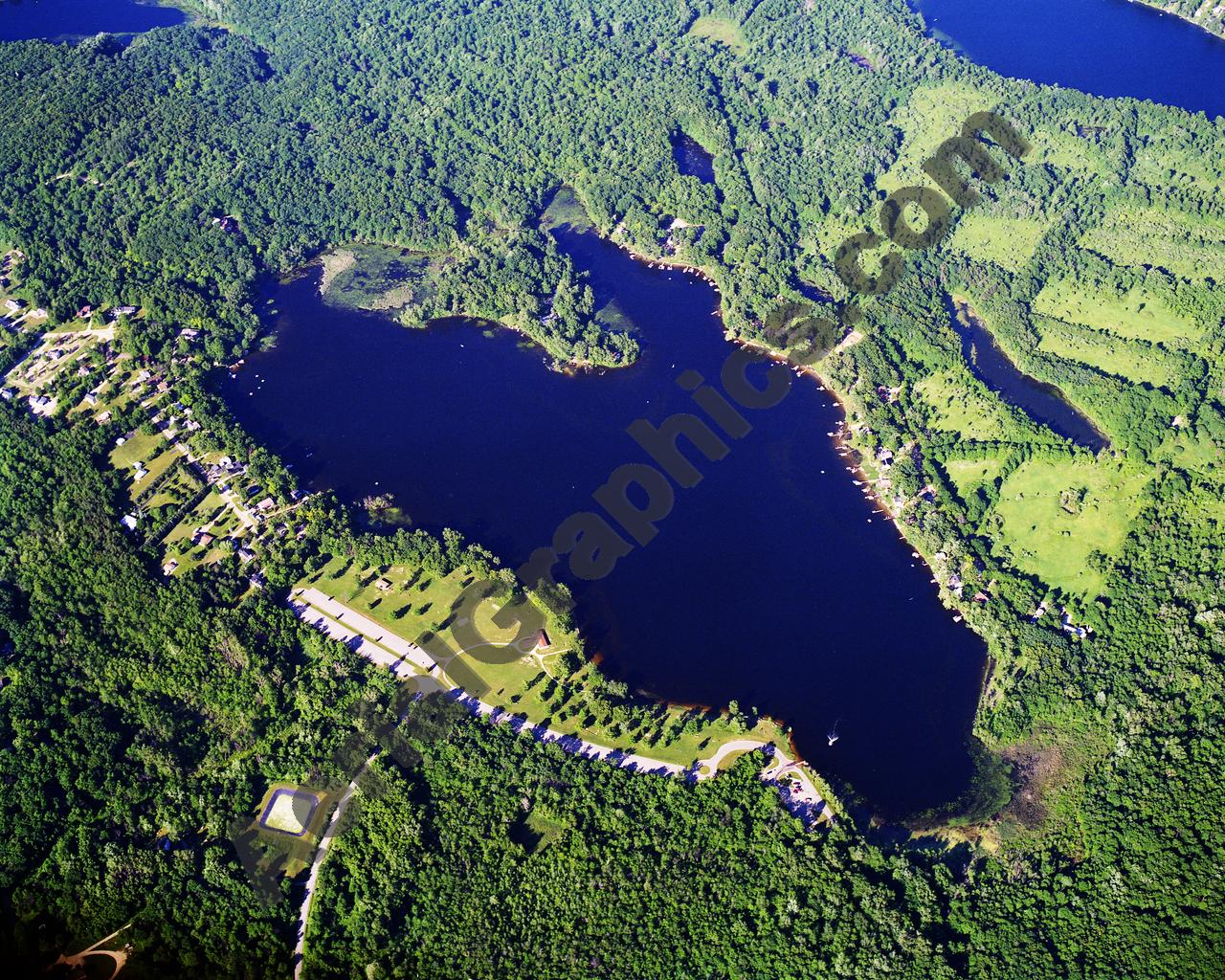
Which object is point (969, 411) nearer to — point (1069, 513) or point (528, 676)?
point (1069, 513)

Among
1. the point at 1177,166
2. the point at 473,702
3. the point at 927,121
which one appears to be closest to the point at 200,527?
the point at 473,702

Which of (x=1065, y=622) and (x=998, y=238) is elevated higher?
(x=998, y=238)

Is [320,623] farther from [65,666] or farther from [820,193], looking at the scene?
[820,193]

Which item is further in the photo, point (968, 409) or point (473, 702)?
point (968, 409)

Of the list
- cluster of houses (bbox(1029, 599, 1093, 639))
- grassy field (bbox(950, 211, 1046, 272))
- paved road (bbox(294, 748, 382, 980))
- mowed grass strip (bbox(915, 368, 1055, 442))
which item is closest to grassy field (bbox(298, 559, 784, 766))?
paved road (bbox(294, 748, 382, 980))

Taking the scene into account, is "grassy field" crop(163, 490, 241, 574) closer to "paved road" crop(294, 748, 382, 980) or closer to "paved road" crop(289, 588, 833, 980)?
"paved road" crop(289, 588, 833, 980)
